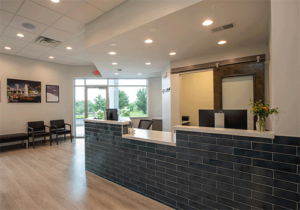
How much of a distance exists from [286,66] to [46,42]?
5.51m

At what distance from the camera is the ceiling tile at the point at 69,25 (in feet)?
11.0

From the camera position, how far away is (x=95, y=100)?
7.71 meters

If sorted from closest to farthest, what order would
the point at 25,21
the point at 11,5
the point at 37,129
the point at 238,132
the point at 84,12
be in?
the point at 238,132 < the point at 11,5 < the point at 84,12 < the point at 25,21 < the point at 37,129

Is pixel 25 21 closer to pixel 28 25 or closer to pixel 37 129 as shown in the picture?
pixel 28 25

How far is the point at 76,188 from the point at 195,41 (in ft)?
11.8

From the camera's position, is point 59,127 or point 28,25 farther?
point 59,127

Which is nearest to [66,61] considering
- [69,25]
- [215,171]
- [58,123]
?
[58,123]

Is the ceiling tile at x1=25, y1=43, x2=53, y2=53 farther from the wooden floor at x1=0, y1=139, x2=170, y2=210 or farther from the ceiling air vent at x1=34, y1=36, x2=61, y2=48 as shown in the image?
the wooden floor at x1=0, y1=139, x2=170, y2=210

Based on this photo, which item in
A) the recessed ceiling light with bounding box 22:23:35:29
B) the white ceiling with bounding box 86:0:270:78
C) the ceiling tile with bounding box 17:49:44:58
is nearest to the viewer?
the white ceiling with bounding box 86:0:270:78

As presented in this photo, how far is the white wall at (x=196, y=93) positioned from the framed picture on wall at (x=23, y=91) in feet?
19.2

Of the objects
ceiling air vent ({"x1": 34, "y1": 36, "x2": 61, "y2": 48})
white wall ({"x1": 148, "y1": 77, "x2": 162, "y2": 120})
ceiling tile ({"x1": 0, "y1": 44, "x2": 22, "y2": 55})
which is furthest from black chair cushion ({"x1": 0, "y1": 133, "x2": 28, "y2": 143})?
white wall ({"x1": 148, "y1": 77, "x2": 162, "y2": 120})

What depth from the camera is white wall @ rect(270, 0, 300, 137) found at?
5.00 feet

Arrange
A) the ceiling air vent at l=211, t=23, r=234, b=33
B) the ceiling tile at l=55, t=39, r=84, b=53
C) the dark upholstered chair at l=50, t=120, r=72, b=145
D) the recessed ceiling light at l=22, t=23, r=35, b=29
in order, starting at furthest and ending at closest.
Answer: the dark upholstered chair at l=50, t=120, r=72, b=145, the ceiling tile at l=55, t=39, r=84, b=53, the recessed ceiling light at l=22, t=23, r=35, b=29, the ceiling air vent at l=211, t=23, r=234, b=33

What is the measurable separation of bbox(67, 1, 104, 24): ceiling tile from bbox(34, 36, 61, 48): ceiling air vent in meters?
1.74
